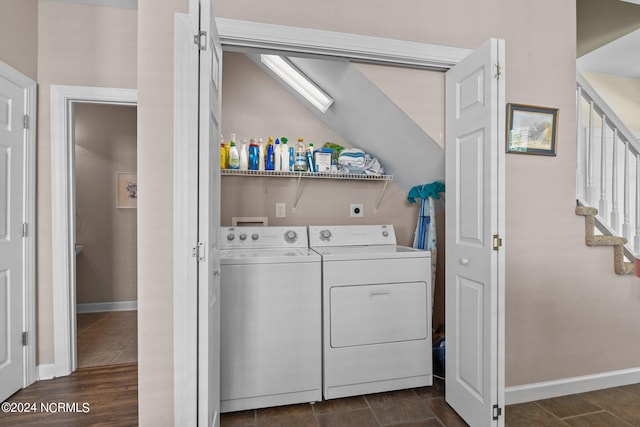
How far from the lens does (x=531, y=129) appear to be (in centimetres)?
195

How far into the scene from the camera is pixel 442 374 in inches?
91.2

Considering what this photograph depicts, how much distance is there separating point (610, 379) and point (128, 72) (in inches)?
156

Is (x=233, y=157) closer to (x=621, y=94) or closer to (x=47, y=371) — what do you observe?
(x=47, y=371)

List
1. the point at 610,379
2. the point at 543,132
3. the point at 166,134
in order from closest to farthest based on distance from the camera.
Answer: the point at 166,134 < the point at 543,132 < the point at 610,379

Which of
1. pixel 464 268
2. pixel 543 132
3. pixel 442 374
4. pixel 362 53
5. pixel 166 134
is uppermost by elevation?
pixel 362 53

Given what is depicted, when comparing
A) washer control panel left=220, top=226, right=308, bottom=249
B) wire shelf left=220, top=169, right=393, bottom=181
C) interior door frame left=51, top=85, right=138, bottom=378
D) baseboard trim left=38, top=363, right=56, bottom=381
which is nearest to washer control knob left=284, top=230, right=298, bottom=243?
washer control panel left=220, top=226, right=308, bottom=249

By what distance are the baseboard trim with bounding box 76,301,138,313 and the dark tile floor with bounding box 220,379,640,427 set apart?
2.51 m

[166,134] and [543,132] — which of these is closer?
[166,134]

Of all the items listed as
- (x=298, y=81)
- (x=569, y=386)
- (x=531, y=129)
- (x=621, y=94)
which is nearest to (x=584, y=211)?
(x=531, y=129)

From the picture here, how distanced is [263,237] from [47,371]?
175 cm

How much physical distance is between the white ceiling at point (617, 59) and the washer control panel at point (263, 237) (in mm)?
3494

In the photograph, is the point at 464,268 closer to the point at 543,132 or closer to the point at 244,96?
the point at 543,132

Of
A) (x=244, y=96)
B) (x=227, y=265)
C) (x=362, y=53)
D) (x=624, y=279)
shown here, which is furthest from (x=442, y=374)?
(x=244, y=96)

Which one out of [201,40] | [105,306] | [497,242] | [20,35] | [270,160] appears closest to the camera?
[201,40]
